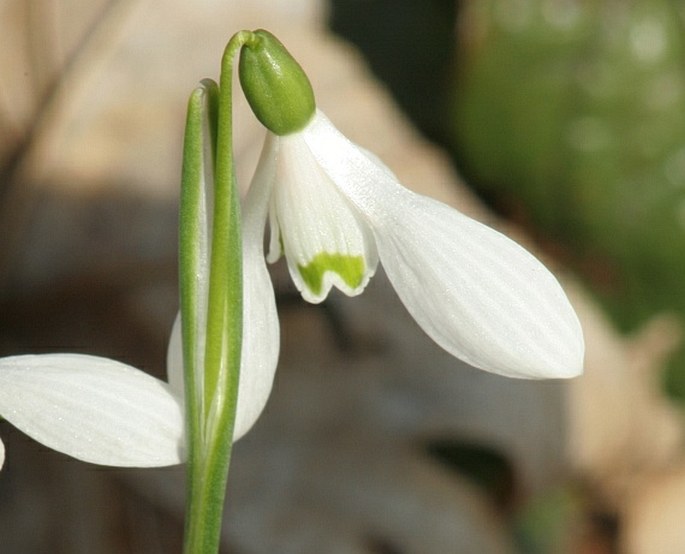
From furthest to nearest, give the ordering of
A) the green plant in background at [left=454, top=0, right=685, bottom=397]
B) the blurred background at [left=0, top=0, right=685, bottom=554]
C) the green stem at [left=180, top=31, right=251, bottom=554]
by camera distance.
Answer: the green plant in background at [left=454, top=0, right=685, bottom=397] → the blurred background at [left=0, top=0, right=685, bottom=554] → the green stem at [left=180, top=31, right=251, bottom=554]

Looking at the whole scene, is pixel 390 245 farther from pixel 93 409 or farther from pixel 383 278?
pixel 383 278

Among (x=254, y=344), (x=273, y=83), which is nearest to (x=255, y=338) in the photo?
(x=254, y=344)

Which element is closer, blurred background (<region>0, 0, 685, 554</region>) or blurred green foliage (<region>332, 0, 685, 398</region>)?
blurred background (<region>0, 0, 685, 554</region>)

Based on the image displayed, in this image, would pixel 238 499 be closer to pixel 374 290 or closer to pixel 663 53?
pixel 374 290

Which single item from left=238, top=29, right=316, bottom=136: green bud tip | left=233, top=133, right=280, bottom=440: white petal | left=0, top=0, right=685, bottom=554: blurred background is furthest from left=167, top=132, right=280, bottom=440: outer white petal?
left=0, top=0, right=685, bottom=554: blurred background

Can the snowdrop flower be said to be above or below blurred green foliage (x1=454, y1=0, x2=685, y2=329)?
above

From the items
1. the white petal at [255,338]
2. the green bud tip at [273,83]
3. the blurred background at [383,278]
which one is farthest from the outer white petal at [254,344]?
the blurred background at [383,278]

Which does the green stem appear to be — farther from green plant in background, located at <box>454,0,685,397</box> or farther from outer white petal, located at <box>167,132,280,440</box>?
green plant in background, located at <box>454,0,685,397</box>
